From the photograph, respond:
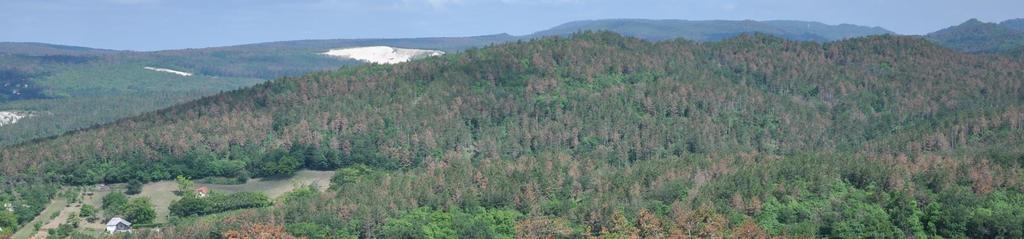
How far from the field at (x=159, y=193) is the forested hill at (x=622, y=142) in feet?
6.82

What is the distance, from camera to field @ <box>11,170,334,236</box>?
11856cm

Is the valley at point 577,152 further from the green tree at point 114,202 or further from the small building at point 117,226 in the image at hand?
the small building at point 117,226

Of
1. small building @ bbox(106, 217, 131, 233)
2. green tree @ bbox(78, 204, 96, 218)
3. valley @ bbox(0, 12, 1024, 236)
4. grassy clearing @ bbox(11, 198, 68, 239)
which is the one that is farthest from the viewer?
green tree @ bbox(78, 204, 96, 218)

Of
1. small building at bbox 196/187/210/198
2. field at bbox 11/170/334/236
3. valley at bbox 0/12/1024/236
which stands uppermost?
valley at bbox 0/12/1024/236

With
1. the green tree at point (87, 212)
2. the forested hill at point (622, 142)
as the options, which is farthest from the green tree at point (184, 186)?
the green tree at point (87, 212)

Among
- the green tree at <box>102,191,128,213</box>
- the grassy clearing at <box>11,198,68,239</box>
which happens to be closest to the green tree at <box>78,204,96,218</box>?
the green tree at <box>102,191,128,213</box>

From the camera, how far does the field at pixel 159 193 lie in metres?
119

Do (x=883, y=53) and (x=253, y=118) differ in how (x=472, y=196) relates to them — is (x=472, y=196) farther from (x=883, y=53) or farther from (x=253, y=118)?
(x=883, y=53)

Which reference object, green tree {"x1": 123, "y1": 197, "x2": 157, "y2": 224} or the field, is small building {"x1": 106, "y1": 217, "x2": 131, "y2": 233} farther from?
green tree {"x1": 123, "y1": 197, "x2": 157, "y2": 224}

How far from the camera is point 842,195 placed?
10094cm

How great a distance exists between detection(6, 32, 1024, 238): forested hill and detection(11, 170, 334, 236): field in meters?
2.08

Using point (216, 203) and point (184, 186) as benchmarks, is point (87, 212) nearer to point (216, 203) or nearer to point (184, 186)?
point (216, 203)

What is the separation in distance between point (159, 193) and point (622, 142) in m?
55.2

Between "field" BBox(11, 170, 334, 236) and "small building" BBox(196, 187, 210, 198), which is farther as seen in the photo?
"small building" BBox(196, 187, 210, 198)
